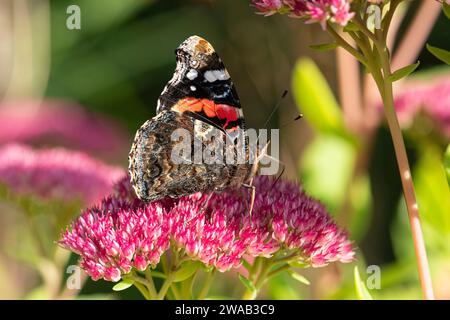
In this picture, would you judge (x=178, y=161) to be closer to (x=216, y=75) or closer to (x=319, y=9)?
(x=216, y=75)

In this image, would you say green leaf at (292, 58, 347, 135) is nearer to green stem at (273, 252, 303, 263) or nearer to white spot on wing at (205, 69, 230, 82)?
white spot on wing at (205, 69, 230, 82)

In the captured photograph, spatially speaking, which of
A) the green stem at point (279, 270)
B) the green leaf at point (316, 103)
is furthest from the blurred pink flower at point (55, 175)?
the green stem at point (279, 270)

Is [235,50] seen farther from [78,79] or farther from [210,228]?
[210,228]

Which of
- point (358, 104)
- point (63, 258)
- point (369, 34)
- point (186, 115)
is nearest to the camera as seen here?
point (369, 34)

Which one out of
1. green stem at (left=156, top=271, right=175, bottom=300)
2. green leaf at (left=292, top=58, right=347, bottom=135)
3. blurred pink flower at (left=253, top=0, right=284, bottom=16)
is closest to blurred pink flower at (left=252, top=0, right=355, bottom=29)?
blurred pink flower at (left=253, top=0, right=284, bottom=16)
